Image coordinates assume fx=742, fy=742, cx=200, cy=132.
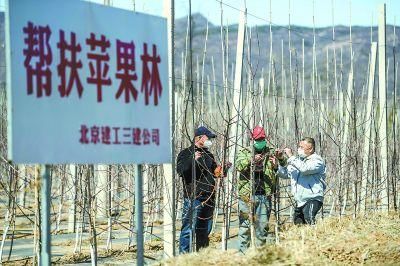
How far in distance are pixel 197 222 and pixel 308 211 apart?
4.33 feet

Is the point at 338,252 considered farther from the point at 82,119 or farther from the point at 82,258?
the point at 82,258

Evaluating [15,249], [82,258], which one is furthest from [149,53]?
[15,249]

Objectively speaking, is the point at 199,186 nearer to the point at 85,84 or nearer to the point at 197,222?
the point at 197,222

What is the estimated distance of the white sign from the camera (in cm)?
400

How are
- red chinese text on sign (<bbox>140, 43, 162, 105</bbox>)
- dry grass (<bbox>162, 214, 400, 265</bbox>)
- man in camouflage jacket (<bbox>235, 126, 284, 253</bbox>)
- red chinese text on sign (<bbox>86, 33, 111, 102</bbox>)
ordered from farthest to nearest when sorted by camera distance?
man in camouflage jacket (<bbox>235, 126, 284, 253</bbox>) < dry grass (<bbox>162, 214, 400, 265</bbox>) < red chinese text on sign (<bbox>140, 43, 162, 105</bbox>) < red chinese text on sign (<bbox>86, 33, 111, 102</bbox>)

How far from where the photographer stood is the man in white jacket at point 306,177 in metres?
8.41

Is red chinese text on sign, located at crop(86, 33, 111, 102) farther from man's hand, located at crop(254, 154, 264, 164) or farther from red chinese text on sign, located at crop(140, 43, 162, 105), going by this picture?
man's hand, located at crop(254, 154, 264, 164)

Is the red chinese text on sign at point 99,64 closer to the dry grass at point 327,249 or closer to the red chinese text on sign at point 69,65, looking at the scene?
the red chinese text on sign at point 69,65

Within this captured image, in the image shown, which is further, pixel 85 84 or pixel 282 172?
pixel 282 172

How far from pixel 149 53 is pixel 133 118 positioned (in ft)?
1.47

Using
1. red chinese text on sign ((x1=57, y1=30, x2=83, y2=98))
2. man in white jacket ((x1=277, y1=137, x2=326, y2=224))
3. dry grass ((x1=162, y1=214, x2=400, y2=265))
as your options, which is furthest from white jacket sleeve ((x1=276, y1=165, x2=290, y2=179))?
red chinese text on sign ((x1=57, y1=30, x2=83, y2=98))

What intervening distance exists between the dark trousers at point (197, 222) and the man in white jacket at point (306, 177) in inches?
38.2

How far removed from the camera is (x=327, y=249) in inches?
232

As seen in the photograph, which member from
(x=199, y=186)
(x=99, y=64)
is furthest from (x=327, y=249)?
(x=99, y=64)
